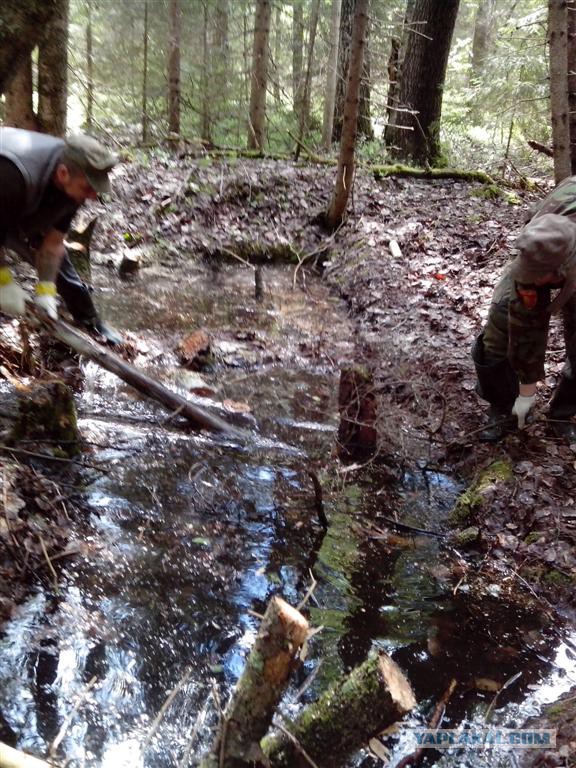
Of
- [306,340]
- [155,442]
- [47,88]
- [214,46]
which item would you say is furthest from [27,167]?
[214,46]

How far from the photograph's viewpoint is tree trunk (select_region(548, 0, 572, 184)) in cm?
544

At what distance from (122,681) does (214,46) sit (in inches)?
636

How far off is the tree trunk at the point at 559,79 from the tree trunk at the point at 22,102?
16.1 feet

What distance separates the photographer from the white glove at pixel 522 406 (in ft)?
14.2

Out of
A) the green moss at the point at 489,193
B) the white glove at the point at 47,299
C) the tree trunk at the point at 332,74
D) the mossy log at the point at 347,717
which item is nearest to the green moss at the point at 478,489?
A: the mossy log at the point at 347,717

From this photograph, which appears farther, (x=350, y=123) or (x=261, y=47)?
(x=261, y=47)

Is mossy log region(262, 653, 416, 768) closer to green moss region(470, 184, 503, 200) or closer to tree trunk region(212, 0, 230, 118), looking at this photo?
green moss region(470, 184, 503, 200)

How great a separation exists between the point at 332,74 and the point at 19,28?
11.5 meters

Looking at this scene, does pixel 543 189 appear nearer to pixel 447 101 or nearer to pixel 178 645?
pixel 447 101

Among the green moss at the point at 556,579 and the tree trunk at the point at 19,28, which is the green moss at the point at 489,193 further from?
the tree trunk at the point at 19,28

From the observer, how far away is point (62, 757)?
225cm

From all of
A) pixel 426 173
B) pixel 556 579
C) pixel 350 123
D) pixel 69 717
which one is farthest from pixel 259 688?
pixel 426 173

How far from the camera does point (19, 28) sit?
3064 mm

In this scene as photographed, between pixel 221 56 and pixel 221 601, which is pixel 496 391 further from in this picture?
pixel 221 56
